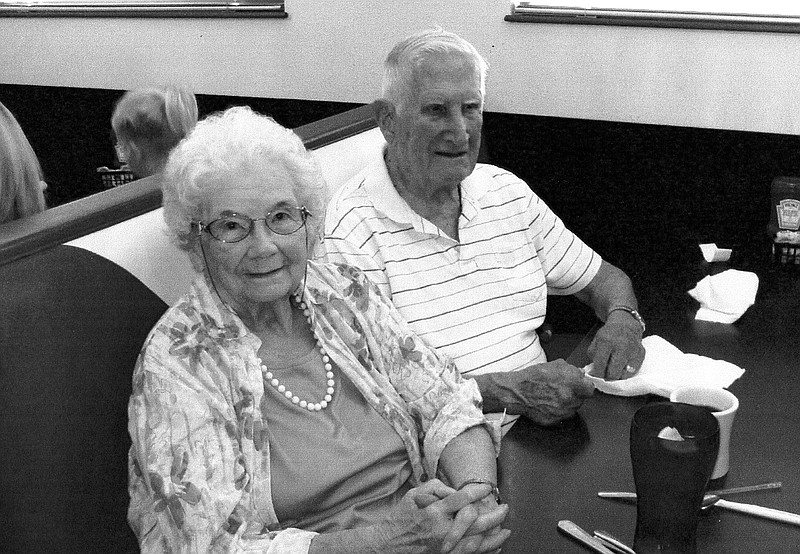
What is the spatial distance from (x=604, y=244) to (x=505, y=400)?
162cm

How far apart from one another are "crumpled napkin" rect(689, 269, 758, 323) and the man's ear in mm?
736

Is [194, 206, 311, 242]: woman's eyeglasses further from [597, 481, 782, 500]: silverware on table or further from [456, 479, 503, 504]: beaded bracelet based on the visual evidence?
[597, 481, 782, 500]: silverware on table

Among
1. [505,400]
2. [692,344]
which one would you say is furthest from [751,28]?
[505,400]

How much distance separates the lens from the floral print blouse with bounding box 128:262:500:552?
4.31 feet

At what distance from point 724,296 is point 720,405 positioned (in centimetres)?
61

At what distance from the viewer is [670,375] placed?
165 cm

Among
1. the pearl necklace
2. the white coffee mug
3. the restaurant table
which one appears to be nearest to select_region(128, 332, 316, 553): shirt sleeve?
the pearl necklace

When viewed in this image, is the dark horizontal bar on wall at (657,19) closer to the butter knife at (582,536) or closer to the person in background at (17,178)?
the person in background at (17,178)

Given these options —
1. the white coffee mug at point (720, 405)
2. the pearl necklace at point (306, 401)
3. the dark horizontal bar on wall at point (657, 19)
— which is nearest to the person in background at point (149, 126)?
the dark horizontal bar on wall at point (657, 19)

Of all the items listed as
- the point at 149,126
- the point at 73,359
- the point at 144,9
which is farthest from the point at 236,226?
the point at 144,9

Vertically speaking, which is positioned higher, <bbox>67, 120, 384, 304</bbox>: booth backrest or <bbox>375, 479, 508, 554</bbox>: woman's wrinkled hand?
<bbox>67, 120, 384, 304</bbox>: booth backrest

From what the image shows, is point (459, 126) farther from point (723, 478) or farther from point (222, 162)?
point (723, 478)

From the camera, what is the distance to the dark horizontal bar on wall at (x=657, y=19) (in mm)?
2734

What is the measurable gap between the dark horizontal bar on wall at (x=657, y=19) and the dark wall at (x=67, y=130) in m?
2.08
